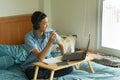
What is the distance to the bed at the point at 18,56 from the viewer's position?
238 centimetres

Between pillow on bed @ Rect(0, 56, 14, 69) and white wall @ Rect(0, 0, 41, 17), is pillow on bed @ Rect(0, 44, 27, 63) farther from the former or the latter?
white wall @ Rect(0, 0, 41, 17)

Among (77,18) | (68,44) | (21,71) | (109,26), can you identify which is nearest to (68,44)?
(68,44)

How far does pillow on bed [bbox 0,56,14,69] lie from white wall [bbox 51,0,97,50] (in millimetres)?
1077

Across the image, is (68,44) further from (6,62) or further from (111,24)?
(6,62)

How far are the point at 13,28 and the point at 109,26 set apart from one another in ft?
4.46

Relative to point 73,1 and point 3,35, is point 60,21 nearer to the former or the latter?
point 73,1

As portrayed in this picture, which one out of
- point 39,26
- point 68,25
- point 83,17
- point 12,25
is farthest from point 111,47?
point 12,25

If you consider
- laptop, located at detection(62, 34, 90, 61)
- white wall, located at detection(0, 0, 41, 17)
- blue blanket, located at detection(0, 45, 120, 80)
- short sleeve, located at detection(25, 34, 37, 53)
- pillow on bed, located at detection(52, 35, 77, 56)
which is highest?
white wall, located at detection(0, 0, 41, 17)

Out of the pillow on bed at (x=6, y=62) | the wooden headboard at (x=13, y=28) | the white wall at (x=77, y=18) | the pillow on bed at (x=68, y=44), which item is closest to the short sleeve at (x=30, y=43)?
the pillow on bed at (x=6, y=62)

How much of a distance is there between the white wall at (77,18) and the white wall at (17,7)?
32cm

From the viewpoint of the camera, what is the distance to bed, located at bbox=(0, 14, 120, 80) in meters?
2.38

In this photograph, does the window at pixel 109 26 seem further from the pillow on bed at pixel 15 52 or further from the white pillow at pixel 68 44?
the pillow on bed at pixel 15 52

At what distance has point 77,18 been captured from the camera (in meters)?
3.38

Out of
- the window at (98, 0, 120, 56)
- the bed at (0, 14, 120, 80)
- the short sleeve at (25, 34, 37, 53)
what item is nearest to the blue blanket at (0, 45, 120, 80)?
the bed at (0, 14, 120, 80)
